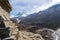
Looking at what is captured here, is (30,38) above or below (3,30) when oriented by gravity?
above

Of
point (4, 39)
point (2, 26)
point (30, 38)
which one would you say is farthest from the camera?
point (30, 38)

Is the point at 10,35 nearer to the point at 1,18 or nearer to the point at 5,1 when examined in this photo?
the point at 1,18

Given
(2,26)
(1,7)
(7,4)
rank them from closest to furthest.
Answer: (2,26), (1,7), (7,4)

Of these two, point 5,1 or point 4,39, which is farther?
point 5,1

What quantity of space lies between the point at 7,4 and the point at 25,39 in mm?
2095

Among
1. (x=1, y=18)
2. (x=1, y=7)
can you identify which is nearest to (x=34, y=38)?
(x=1, y=7)

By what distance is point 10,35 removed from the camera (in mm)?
9062

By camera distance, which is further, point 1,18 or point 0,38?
point 1,18

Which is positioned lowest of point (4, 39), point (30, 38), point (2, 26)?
point (4, 39)

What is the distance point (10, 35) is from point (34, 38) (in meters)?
5.99

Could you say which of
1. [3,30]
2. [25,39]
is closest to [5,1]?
[25,39]

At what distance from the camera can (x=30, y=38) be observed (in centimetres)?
1421

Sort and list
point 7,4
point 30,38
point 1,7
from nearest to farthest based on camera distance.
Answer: point 1,7
point 7,4
point 30,38

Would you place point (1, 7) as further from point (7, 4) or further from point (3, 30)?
point (3, 30)
